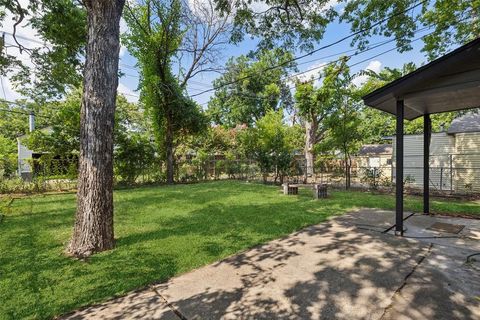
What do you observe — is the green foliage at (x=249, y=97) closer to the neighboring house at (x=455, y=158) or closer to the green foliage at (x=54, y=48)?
the neighboring house at (x=455, y=158)

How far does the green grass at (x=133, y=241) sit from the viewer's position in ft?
8.98

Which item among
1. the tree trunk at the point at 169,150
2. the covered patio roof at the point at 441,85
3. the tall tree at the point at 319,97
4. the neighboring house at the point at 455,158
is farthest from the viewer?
the tall tree at the point at 319,97

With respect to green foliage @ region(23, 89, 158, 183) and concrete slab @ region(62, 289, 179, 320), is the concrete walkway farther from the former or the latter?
green foliage @ region(23, 89, 158, 183)

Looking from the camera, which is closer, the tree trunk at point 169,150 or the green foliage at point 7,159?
the green foliage at point 7,159

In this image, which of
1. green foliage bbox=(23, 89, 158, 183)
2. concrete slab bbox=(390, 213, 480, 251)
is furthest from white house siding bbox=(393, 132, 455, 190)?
green foliage bbox=(23, 89, 158, 183)

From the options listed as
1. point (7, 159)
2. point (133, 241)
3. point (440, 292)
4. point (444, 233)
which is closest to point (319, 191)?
point (444, 233)

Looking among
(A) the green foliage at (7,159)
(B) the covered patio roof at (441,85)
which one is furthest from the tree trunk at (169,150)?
(B) the covered patio roof at (441,85)

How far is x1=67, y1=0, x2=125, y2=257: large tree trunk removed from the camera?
3.77 metres

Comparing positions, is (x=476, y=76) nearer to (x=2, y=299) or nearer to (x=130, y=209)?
(x=2, y=299)

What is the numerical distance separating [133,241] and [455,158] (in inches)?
562

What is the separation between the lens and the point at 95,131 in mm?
3766

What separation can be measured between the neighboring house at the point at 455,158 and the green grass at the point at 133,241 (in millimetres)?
5661

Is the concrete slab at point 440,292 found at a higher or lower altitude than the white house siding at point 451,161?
lower

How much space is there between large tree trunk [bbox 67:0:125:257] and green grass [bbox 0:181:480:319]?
41 centimetres
